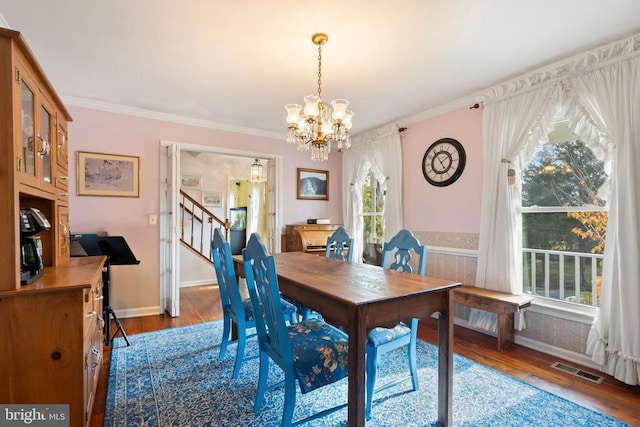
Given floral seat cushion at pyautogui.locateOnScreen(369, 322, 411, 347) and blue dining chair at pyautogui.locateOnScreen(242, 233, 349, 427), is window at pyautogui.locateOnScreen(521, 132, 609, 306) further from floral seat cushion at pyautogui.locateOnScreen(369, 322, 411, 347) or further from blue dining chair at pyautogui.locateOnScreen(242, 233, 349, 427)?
blue dining chair at pyautogui.locateOnScreen(242, 233, 349, 427)

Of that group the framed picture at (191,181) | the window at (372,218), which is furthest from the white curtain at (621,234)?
the framed picture at (191,181)

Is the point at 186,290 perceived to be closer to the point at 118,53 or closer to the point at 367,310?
the point at 118,53

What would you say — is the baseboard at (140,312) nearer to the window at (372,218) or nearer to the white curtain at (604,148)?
the window at (372,218)

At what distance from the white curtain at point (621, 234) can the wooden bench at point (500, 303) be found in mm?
503

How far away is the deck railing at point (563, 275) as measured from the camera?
2.50 m

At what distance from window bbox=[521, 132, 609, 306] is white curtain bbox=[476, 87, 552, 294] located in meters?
0.14

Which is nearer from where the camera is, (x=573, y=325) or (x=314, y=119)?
(x=314, y=119)

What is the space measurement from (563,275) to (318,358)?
8.01 feet

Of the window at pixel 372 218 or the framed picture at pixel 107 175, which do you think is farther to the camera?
the window at pixel 372 218

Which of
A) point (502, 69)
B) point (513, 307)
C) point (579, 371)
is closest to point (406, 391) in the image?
point (513, 307)

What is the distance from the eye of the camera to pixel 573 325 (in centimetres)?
248

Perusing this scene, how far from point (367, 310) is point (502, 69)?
8.18 ft

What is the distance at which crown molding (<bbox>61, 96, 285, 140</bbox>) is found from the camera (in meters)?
3.34

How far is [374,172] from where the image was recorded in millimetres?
4547
